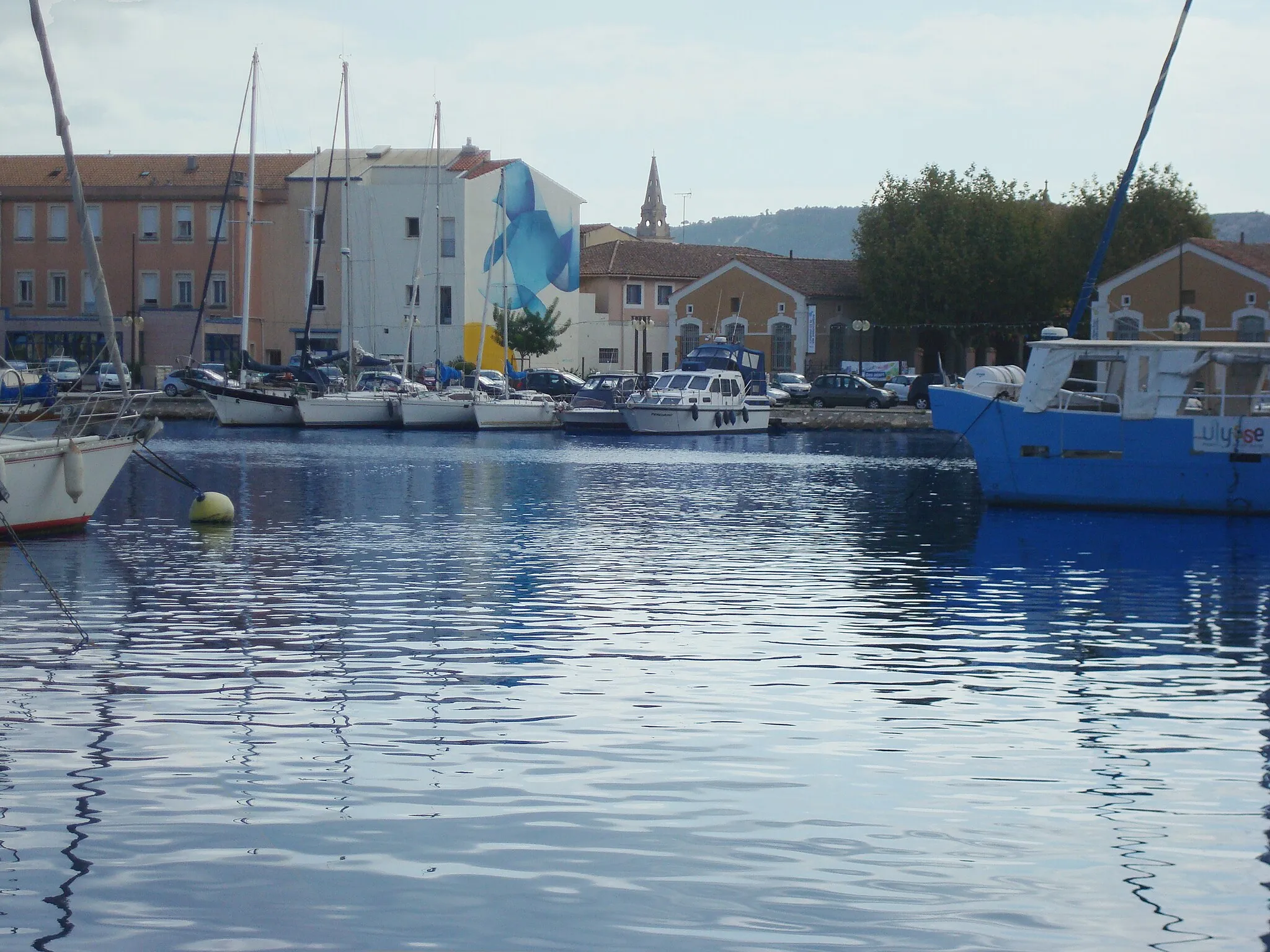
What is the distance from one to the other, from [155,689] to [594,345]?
83753 millimetres

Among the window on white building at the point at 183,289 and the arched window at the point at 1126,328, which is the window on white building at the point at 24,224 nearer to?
the window on white building at the point at 183,289

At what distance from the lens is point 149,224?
8606 centimetres

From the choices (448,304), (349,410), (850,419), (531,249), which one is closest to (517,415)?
(349,410)

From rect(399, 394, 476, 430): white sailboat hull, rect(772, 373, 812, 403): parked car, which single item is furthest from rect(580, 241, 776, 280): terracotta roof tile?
rect(399, 394, 476, 430): white sailboat hull

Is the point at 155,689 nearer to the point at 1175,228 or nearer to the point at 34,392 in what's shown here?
the point at 34,392

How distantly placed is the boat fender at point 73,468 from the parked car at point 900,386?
2164 inches

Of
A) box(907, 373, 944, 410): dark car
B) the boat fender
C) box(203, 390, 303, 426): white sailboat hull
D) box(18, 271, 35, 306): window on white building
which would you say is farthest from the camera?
box(18, 271, 35, 306): window on white building

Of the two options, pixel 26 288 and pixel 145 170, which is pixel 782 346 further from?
pixel 26 288

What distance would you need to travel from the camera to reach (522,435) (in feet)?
198

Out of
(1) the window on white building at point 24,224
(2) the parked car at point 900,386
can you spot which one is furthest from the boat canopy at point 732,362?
(1) the window on white building at point 24,224

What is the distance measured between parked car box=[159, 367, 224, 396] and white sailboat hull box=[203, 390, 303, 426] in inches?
210

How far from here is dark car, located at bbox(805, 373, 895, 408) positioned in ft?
239

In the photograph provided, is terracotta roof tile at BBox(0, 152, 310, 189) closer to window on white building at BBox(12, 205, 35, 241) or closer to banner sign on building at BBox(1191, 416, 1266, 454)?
window on white building at BBox(12, 205, 35, 241)

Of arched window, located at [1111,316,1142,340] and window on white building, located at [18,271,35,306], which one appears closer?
arched window, located at [1111,316,1142,340]
